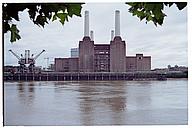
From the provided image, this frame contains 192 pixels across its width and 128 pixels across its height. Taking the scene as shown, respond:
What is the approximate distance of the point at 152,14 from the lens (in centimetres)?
110

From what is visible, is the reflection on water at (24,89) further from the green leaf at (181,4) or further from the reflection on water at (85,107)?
the green leaf at (181,4)

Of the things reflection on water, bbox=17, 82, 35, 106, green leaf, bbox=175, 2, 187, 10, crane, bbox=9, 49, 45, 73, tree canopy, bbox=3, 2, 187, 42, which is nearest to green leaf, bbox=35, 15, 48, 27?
tree canopy, bbox=3, 2, 187, 42

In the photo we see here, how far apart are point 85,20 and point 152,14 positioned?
2.52ft

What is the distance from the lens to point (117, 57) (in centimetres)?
207

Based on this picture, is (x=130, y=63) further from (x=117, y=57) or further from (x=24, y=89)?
(x=24, y=89)

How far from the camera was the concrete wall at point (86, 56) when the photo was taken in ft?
6.76

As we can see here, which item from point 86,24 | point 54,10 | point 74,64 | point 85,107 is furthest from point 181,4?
point 85,107

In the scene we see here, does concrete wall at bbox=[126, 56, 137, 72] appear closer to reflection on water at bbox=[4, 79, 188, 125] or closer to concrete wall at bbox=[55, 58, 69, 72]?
reflection on water at bbox=[4, 79, 188, 125]

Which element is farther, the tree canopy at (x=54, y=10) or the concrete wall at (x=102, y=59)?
Result: the concrete wall at (x=102, y=59)

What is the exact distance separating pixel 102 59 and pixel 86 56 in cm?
11

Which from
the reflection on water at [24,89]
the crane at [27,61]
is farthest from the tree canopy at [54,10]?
the reflection on water at [24,89]

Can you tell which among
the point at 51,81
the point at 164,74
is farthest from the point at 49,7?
the point at 51,81

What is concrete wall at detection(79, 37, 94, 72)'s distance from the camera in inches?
81.1
